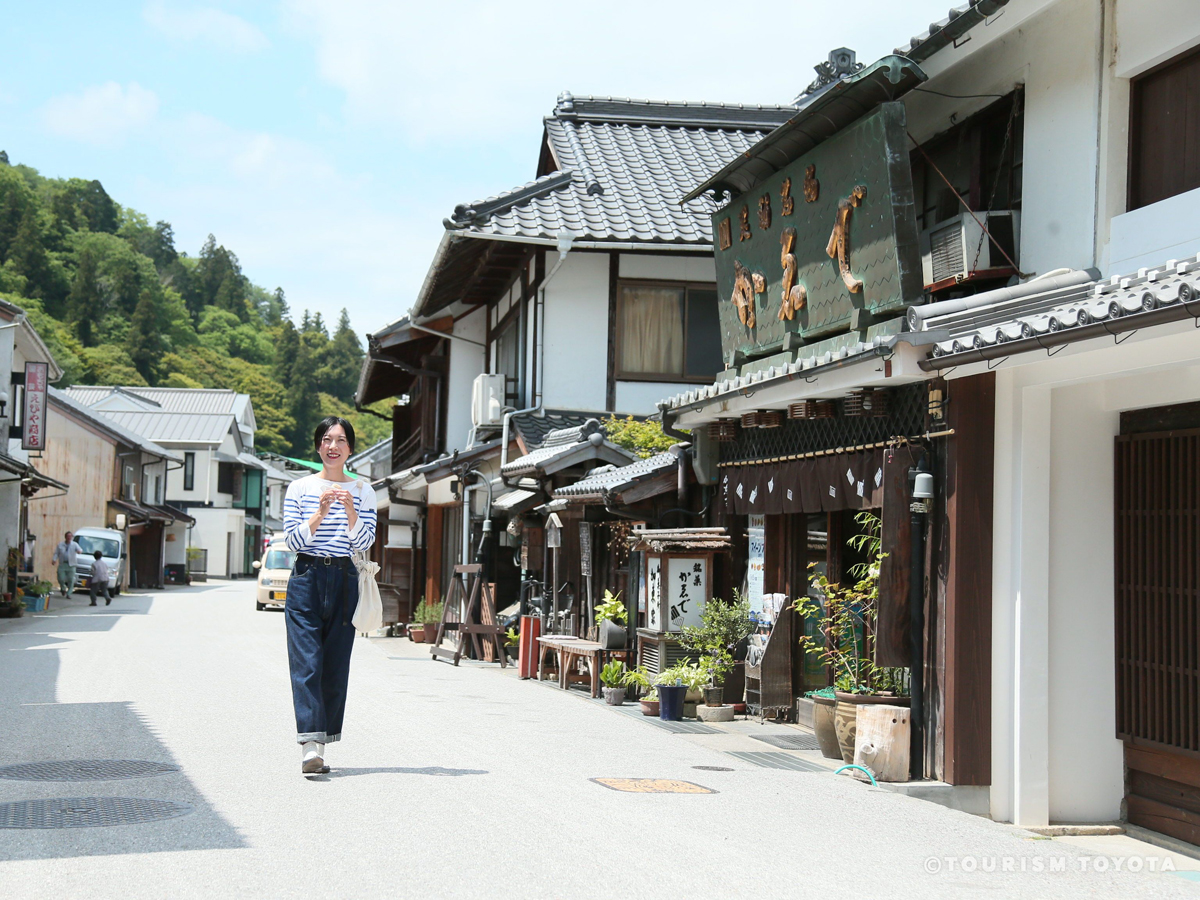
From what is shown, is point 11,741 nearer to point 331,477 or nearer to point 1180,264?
point 331,477

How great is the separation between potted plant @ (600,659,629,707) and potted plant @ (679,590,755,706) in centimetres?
106

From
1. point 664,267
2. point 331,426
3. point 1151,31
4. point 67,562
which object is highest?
point 664,267

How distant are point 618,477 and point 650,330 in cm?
522

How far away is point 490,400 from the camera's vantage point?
21516mm

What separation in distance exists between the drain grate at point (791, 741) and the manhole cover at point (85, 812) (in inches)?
216

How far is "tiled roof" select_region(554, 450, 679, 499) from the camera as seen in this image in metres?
13.8

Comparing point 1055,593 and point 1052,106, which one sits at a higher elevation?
point 1052,106

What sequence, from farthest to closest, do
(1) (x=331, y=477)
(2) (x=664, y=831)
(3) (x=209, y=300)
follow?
1. (3) (x=209, y=300)
2. (1) (x=331, y=477)
3. (2) (x=664, y=831)

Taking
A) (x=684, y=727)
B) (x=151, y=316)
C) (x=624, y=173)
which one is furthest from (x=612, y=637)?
(x=151, y=316)

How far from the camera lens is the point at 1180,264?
679 centimetres

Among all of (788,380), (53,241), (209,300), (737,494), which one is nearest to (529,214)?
(737,494)

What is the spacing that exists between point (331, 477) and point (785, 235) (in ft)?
18.5

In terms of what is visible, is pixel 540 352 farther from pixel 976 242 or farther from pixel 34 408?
pixel 34 408

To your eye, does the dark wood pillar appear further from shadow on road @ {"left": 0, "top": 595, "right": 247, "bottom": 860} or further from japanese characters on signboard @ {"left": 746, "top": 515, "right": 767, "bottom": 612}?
shadow on road @ {"left": 0, "top": 595, "right": 247, "bottom": 860}
